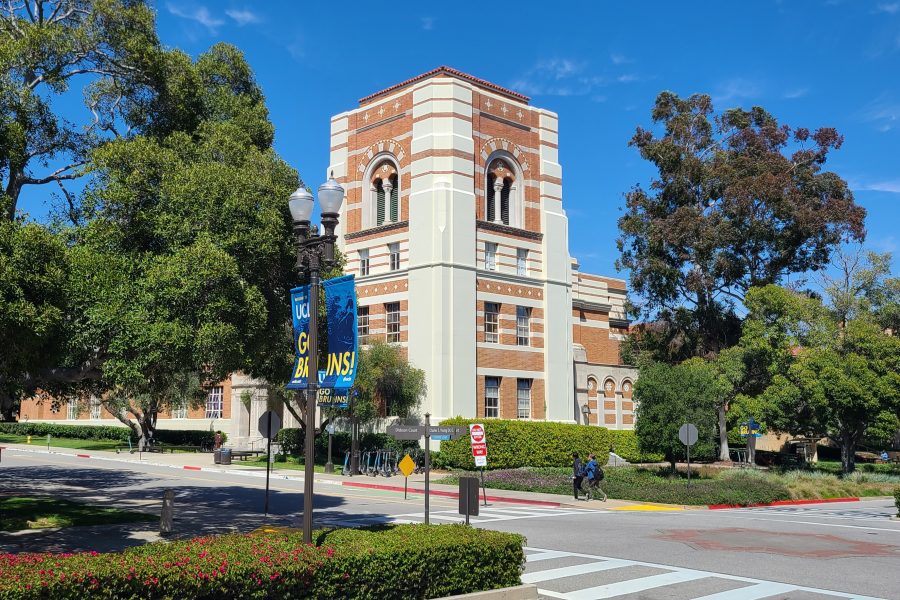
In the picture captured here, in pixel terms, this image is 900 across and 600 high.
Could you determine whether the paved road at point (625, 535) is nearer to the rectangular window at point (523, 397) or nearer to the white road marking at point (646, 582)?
the white road marking at point (646, 582)

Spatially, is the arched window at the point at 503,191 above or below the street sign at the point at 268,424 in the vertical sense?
above

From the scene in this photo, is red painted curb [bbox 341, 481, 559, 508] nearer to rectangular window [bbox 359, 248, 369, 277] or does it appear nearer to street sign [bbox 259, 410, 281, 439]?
street sign [bbox 259, 410, 281, 439]

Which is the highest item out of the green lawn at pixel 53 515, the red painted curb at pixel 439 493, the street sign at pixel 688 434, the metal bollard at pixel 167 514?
the street sign at pixel 688 434

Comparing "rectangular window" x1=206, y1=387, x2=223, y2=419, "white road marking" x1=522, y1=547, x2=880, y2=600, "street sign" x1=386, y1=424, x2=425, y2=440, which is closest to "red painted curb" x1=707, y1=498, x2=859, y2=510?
"white road marking" x1=522, y1=547, x2=880, y2=600

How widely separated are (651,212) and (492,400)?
20.8 m

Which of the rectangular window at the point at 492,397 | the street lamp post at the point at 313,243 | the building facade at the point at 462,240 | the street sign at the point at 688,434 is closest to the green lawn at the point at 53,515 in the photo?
the street lamp post at the point at 313,243

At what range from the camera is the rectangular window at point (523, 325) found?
136 ft

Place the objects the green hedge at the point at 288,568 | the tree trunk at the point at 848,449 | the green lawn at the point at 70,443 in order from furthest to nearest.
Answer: the green lawn at the point at 70,443, the tree trunk at the point at 848,449, the green hedge at the point at 288,568

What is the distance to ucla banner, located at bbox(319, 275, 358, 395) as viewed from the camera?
1120 centimetres

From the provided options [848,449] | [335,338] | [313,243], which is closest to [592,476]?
[335,338]

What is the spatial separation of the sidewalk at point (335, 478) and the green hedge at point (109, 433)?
676cm

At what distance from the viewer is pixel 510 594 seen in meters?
10.3

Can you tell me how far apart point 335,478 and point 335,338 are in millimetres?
22836

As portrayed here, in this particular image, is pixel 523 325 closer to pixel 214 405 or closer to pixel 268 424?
pixel 268 424
